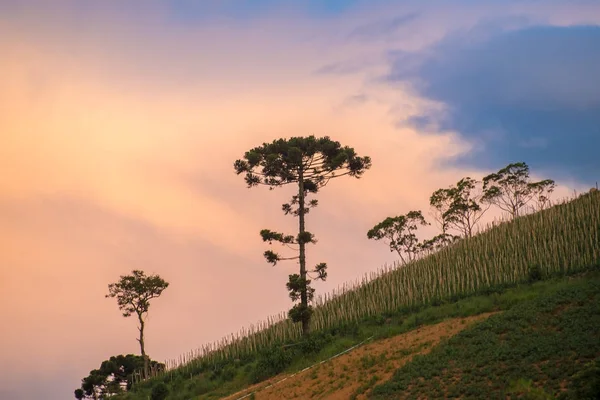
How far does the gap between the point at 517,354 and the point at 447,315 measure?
7617mm

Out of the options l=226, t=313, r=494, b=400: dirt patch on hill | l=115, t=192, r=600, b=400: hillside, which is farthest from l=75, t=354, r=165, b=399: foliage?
l=226, t=313, r=494, b=400: dirt patch on hill

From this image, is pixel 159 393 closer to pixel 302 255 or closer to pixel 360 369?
pixel 302 255

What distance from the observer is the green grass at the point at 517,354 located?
52.2ft

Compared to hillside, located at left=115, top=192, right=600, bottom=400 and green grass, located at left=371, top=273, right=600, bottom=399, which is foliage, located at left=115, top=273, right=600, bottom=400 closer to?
hillside, located at left=115, top=192, right=600, bottom=400

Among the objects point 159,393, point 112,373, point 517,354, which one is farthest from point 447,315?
point 112,373

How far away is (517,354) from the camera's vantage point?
58.1 feet

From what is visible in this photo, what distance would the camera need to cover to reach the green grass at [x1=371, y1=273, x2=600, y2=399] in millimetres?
15922

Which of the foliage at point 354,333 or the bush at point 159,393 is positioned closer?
the foliage at point 354,333

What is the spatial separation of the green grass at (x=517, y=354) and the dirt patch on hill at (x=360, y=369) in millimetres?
987

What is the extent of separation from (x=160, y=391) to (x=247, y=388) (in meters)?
6.05

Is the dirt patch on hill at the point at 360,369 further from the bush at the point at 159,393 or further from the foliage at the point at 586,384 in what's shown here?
the foliage at the point at 586,384

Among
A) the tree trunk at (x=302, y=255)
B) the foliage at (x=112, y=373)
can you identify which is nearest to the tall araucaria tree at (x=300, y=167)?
the tree trunk at (x=302, y=255)

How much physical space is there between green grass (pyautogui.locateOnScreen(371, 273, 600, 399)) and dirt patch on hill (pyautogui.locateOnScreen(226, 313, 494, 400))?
0.99 m

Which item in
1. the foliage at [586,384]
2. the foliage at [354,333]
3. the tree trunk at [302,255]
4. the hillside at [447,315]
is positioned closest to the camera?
the foliage at [586,384]
